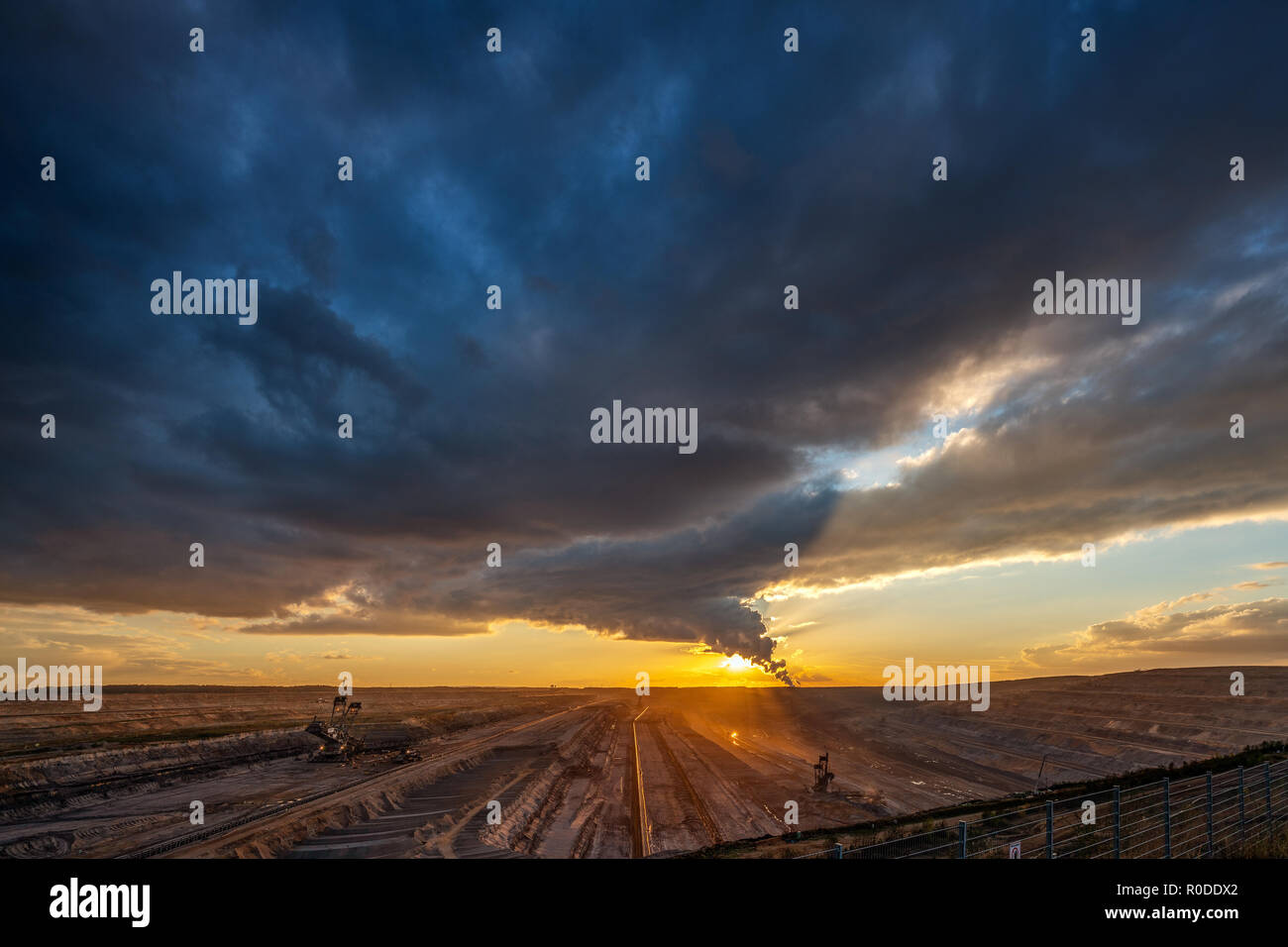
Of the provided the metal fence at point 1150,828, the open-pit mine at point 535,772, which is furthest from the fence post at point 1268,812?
the open-pit mine at point 535,772

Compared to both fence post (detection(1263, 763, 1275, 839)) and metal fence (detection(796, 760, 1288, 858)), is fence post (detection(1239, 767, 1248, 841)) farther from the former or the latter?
fence post (detection(1263, 763, 1275, 839))

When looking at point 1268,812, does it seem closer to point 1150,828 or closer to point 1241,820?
point 1241,820

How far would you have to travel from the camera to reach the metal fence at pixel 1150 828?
1659cm

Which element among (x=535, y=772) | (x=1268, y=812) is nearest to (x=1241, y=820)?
(x=1268, y=812)

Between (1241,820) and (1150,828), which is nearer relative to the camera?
(1150,828)

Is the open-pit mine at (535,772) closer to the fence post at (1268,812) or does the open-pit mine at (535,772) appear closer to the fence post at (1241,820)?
the fence post at (1241,820)

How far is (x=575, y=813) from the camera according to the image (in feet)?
143

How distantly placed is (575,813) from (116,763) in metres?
41.9

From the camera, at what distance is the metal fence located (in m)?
16.6

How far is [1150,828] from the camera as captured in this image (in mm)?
17156

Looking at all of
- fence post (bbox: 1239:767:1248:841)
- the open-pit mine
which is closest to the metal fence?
fence post (bbox: 1239:767:1248:841)

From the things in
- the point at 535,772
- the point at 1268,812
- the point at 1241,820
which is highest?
the point at 1268,812
